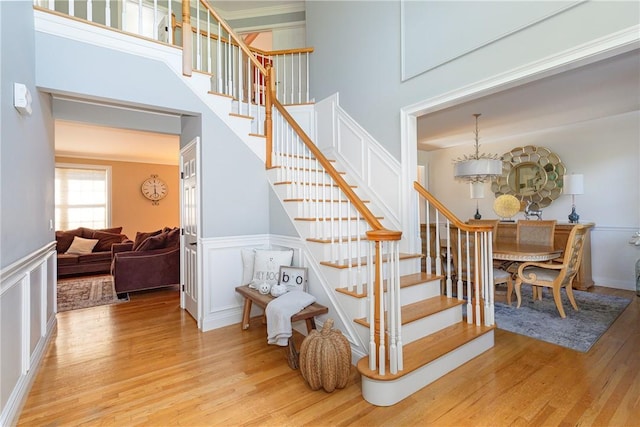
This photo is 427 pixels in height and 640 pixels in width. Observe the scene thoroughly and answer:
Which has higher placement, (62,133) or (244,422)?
(62,133)

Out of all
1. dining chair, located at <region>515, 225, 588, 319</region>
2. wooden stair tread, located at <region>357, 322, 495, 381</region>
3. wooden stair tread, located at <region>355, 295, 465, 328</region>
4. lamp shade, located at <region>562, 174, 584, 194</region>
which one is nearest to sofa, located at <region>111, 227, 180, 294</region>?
wooden stair tread, located at <region>355, 295, 465, 328</region>

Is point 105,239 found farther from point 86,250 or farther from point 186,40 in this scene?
point 186,40

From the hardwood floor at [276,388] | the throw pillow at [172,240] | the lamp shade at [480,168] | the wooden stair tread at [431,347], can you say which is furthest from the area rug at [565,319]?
the throw pillow at [172,240]

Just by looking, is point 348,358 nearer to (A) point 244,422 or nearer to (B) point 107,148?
(A) point 244,422

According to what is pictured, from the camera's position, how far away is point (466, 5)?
2707mm

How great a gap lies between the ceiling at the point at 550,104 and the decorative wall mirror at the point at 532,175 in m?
0.40

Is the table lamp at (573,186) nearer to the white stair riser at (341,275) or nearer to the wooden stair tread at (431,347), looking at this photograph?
the wooden stair tread at (431,347)

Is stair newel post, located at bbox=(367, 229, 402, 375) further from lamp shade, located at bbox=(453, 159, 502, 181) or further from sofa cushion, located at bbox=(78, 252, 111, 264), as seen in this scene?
sofa cushion, located at bbox=(78, 252, 111, 264)

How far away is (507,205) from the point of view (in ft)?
17.2

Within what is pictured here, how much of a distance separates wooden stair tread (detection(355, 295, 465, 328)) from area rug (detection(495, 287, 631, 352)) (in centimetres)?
84

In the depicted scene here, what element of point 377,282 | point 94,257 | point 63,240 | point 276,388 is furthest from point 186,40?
point 63,240

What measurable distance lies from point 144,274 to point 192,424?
10.9 feet

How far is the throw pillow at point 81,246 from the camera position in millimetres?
6043

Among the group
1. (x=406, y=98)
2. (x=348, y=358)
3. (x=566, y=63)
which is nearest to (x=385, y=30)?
(x=406, y=98)
